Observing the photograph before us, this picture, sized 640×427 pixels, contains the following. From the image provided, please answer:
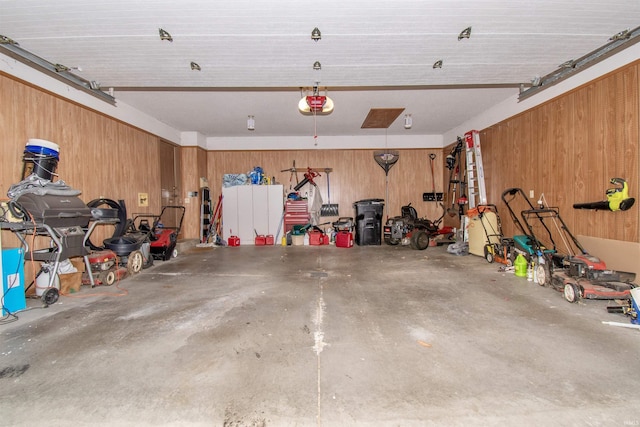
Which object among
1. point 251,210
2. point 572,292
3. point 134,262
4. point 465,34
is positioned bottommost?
point 572,292

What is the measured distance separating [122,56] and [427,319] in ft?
14.2

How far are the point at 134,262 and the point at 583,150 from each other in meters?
6.75

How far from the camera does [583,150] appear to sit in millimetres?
3887

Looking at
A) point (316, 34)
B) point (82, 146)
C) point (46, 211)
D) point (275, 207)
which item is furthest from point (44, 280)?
point (275, 207)

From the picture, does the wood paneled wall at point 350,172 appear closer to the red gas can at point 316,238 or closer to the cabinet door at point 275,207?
the cabinet door at point 275,207

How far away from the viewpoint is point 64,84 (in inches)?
162

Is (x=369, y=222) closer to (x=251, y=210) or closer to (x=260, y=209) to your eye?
(x=260, y=209)

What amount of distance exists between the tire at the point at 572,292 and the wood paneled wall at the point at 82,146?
20.6 ft

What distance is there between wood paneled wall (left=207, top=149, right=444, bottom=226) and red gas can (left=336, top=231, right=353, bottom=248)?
4.72 feet

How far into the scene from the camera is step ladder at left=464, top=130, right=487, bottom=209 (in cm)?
610

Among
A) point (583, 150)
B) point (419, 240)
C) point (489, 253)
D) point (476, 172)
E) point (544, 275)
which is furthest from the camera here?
point (476, 172)

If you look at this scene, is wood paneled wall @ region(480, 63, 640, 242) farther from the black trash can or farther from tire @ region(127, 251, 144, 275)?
tire @ region(127, 251, 144, 275)

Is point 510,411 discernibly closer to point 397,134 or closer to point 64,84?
point 64,84

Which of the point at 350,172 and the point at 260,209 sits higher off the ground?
the point at 350,172
